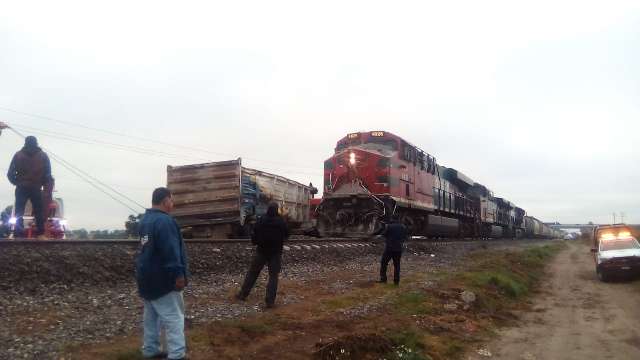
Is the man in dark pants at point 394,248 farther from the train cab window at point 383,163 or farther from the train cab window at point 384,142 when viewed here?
the train cab window at point 384,142

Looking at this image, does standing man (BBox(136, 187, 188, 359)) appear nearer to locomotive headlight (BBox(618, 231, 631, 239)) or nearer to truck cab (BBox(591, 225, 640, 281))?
truck cab (BBox(591, 225, 640, 281))

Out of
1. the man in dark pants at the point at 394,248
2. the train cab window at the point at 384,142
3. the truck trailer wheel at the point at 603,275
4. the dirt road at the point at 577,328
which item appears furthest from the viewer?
the train cab window at the point at 384,142

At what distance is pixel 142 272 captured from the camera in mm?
4930

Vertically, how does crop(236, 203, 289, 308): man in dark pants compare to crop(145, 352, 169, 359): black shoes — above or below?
above

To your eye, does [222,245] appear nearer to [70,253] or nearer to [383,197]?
[70,253]

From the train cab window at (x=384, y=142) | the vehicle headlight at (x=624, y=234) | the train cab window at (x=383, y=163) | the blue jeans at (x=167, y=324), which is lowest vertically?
the blue jeans at (x=167, y=324)

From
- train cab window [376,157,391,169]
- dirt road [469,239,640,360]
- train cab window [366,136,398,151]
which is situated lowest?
dirt road [469,239,640,360]

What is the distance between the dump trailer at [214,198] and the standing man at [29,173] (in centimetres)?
791

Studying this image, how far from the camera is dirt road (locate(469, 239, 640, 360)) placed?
7.98 meters

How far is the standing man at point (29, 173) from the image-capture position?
9.73 metres

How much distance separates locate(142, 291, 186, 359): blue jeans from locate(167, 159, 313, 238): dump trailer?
40.9 feet

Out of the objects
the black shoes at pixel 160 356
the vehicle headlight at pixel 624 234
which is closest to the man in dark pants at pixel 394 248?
the black shoes at pixel 160 356

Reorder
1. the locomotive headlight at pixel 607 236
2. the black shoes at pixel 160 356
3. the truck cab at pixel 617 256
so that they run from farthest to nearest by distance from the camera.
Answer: the locomotive headlight at pixel 607 236 < the truck cab at pixel 617 256 < the black shoes at pixel 160 356

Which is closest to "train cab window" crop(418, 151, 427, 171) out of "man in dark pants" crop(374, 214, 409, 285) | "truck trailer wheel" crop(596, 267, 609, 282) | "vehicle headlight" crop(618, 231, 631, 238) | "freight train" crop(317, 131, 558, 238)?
"freight train" crop(317, 131, 558, 238)
